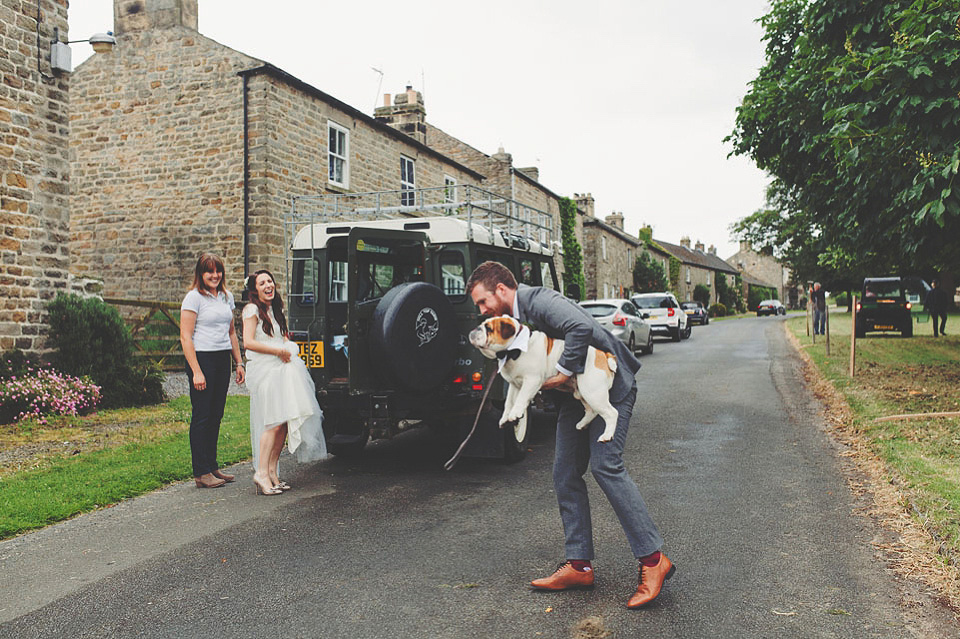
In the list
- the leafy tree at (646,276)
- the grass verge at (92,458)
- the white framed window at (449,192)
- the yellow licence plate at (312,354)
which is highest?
the white framed window at (449,192)

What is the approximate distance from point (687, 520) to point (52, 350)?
10087 mm

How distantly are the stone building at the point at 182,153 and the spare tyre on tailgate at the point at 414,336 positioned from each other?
11129mm

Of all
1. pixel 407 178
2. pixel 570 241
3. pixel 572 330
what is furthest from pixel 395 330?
pixel 570 241

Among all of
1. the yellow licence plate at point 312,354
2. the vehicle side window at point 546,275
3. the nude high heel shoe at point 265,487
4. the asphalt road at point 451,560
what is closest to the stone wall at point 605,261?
the vehicle side window at point 546,275

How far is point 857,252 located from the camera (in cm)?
1180

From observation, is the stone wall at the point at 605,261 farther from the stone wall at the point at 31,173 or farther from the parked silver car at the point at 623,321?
the stone wall at the point at 31,173

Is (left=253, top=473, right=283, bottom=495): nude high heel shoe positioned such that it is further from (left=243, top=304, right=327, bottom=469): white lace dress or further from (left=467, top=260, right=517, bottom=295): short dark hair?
(left=467, top=260, right=517, bottom=295): short dark hair

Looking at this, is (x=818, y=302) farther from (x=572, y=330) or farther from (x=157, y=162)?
(x=572, y=330)

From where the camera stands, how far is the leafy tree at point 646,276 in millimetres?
53375

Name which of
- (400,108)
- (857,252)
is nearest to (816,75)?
(857,252)

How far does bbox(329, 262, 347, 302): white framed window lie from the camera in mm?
7488

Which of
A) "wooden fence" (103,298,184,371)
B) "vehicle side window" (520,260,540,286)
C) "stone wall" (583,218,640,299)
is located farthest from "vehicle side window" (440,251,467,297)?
"stone wall" (583,218,640,299)

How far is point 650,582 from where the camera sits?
3689 mm

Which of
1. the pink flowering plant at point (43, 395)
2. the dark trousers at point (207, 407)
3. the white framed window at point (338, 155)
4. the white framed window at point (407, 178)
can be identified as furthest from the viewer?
the white framed window at point (407, 178)
